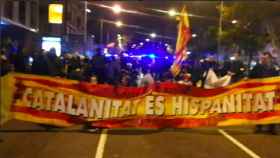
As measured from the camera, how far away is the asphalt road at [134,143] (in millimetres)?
12109

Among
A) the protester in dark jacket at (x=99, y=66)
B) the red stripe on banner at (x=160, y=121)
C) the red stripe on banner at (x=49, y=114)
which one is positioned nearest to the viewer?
the red stripe on banner at (x=49, y=114)

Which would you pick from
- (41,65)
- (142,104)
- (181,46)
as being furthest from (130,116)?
(181,46)

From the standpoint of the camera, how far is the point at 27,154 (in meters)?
11.9

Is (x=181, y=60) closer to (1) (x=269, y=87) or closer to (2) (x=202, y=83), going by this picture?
(2) (x=202, y=83)

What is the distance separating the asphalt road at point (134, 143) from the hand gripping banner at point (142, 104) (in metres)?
0.26

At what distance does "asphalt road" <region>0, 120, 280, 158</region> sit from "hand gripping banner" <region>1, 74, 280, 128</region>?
260 millimetres

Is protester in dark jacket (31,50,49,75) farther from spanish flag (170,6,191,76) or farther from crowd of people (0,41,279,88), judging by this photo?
spanish flag (170,6,191,76)

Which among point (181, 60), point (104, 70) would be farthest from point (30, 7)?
point (104, 70)

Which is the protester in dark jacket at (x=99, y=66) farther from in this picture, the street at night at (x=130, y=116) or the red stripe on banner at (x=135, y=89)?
the red stripe on banner at (x=135, y=89)

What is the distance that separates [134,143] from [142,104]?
7.35 feet

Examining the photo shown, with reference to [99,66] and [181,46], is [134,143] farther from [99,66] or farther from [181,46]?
[181,46]

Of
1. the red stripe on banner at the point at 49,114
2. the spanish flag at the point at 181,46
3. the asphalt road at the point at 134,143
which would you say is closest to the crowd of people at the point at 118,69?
the spanish flag at the point at 181,46

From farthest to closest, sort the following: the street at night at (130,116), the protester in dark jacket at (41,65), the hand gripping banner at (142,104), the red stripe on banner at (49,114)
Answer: the protester in dark jacket at (41,65) < the hand gripping banner at (142,104) < the red stripe on banner at (49,114) < the street at night at (130,116)

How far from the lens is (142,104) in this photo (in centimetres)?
1562
